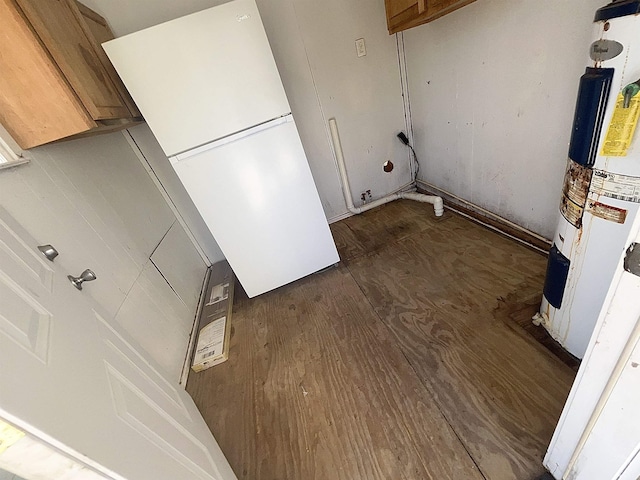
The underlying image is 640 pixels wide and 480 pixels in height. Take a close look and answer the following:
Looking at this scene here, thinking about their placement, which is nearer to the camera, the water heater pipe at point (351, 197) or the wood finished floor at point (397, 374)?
the wood finished floor at point (397, 374)

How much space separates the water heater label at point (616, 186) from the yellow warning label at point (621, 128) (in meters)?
0.06

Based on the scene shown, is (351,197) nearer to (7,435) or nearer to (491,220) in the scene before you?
(491,220)

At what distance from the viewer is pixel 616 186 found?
2.54 ft

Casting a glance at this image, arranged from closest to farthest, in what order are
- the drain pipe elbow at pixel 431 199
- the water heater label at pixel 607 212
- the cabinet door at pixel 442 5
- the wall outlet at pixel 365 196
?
the water heater label at pixel 607 212
the cabinet door at pixel 442 5
the drain pipe elbow at pixel 431 199
the wall outlet at pixel 365 196

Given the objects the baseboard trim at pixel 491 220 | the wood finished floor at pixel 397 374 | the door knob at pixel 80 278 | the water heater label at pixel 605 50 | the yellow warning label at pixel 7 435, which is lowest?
the wood finished floor at pixel 397 374

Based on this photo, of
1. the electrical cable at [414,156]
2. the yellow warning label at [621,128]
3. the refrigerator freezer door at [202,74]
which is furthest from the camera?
the electrical cable at [414,156]

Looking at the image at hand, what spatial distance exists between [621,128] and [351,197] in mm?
1872

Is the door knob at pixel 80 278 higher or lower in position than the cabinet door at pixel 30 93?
lower

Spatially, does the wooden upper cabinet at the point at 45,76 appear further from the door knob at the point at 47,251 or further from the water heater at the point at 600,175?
the water heater at the point at 600,175

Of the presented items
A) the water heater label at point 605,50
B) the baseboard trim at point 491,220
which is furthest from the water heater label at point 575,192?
the baseboard trim at point 491,220

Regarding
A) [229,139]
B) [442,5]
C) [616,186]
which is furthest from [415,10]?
[616,186]

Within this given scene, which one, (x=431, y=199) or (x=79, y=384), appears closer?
(x=79, y=384)

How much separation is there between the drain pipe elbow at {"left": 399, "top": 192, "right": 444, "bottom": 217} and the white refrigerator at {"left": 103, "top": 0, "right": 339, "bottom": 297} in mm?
887

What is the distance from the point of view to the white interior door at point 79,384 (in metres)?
0.46
